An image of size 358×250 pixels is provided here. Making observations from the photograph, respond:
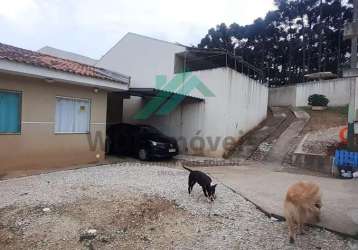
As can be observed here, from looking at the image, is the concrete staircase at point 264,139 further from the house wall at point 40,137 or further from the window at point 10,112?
the window at point 10,112

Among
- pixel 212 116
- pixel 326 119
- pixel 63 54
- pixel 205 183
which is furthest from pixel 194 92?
pixel 63 54

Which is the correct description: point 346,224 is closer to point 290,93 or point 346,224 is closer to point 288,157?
point 288,157

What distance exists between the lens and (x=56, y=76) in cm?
928

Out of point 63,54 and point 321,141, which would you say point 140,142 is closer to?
point 321,141

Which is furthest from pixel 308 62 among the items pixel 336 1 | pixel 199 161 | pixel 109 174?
pixel 109 174

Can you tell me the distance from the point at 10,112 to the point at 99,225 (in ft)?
17.1

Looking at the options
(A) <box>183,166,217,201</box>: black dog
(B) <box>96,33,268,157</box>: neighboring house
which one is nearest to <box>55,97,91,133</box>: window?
(B) <box>96,33,268,157</box>: neighboring house

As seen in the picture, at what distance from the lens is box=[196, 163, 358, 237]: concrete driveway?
5621 millimetres

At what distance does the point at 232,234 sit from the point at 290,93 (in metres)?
22.6

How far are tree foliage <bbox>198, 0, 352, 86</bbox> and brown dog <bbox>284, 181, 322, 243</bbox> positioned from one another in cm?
2625

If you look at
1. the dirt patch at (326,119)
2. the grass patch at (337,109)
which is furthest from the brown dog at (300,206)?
the grass patch at (337,109)

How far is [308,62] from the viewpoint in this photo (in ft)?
103

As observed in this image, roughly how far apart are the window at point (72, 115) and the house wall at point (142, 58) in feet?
21.3

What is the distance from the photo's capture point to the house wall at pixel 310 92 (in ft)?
75.2
